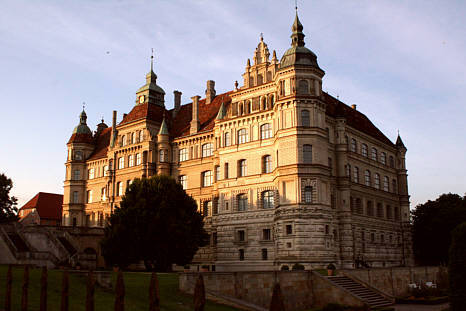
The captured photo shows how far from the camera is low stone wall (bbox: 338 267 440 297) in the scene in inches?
1517

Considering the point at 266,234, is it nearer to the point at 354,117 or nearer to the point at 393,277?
the point at 393,277

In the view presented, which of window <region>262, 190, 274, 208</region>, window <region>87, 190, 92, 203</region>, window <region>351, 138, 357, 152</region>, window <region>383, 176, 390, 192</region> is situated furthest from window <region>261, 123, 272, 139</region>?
window <region>87, 190, 92, 203</region>

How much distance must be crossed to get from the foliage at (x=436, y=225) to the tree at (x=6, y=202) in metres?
56.1

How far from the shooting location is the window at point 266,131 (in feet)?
179

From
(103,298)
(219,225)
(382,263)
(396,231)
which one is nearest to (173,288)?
(103,298)

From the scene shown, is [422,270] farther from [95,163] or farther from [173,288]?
[95,163]

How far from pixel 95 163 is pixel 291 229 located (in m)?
40.3

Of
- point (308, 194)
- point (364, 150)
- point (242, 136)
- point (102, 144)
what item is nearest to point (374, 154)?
point (364, 150)

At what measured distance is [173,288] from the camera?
97.7ft

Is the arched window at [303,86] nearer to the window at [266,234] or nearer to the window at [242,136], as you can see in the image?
the window at [242,136]

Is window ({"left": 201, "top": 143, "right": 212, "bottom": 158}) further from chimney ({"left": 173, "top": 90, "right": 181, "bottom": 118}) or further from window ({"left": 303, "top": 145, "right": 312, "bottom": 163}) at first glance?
window ({"left": 303, "top": 145, "right": 312, "bottom": 163})

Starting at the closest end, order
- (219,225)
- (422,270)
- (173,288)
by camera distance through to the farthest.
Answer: (173,288) → (422,270) → (219,225)

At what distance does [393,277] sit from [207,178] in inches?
1084

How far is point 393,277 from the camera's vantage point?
41781 millimetres
